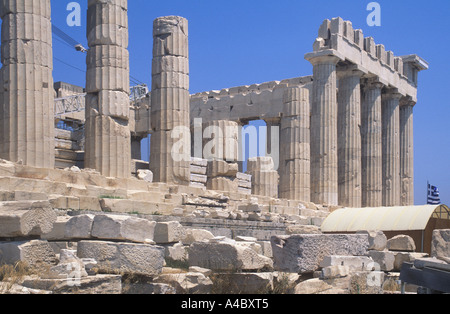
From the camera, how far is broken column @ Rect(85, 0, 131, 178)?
20016 millimetres

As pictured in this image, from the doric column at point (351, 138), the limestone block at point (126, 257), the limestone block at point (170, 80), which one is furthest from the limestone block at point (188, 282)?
the doric column at point (351, 138)

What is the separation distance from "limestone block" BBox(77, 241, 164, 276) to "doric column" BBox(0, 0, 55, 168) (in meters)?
8.70

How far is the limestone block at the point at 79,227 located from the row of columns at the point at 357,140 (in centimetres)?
2023

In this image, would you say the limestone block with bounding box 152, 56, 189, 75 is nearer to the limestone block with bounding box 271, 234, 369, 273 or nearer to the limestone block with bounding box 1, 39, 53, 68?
the limestone block with bounding box 1, 39, 53, 68

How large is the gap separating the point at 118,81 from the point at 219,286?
461 inches

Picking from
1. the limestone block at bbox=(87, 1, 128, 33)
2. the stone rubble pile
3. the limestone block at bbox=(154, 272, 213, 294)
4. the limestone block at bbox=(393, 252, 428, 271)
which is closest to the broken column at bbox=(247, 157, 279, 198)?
the limestone block at bbox=(87, 1, 128, 33)

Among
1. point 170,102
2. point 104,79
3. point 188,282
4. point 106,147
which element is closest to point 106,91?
point 104,79

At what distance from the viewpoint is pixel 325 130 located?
2959 centimetres

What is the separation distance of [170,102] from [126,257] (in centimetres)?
1406

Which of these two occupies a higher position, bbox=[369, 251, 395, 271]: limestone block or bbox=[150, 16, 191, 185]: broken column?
bbox=[150, 16, 191, 185]: broken column

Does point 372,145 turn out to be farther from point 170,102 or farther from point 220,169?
point 170,102

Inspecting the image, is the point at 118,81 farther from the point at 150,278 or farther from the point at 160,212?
the point at 150,278

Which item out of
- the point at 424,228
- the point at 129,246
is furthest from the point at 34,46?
the point at 424,228

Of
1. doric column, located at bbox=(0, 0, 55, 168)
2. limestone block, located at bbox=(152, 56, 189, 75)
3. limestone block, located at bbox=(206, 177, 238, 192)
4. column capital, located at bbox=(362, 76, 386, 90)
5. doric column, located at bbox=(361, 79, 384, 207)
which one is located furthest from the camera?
doric column, located at bbox=(361, 79, 384, 207)
